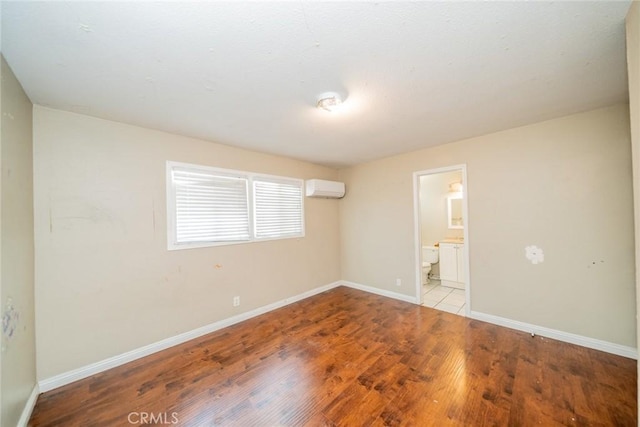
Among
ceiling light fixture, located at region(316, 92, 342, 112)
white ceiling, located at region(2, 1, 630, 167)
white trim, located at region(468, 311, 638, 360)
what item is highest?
white ceiling, located at region(2, 1, 630, 167)

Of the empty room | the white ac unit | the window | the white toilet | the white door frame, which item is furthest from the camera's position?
the white toilet

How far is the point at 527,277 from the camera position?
2684mm

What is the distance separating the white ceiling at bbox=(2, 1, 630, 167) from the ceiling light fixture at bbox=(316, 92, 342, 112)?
2.8 inches

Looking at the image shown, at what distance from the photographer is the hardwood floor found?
1.60 m

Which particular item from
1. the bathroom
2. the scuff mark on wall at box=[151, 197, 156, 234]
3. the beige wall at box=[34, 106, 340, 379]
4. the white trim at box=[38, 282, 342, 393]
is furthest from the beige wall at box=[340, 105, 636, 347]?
the scuff mark on wall at box=[151, 197, 156, 234]

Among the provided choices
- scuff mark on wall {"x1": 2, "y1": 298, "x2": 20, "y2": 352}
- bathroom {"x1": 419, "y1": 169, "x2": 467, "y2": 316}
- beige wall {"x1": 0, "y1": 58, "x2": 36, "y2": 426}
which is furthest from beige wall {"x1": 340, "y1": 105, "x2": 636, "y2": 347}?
scuff mark on wall {"x1": 2, "y1": 298, "x2": 20, "y2": 352}

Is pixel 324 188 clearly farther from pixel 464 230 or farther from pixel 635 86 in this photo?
pixel 635 86

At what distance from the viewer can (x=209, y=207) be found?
9.48 ft

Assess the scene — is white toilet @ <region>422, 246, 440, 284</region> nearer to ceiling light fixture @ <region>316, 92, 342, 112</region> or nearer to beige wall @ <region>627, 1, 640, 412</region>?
beige wall @ <region>627, 1, 640, 412</region>

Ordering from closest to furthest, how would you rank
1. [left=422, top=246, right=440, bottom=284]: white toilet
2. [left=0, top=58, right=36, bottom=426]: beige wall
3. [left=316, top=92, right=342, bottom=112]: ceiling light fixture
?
[left=0, top=58, right=36, bottom=426]: beige wall → [left=316, top=92, right=342, bottom=112]: ceiling light fixture → [left=422, top=246, right=440, bottom=284]: white toilet

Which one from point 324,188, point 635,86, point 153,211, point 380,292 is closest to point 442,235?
point 380,292

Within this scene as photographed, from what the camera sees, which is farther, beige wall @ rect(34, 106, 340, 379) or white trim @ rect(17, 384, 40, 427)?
beige wall @ rect(34, 106, 340, 379)

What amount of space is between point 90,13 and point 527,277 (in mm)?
4222

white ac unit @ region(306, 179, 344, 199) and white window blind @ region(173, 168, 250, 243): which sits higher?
white ac unit @ region(306, 179, 344, 199)
